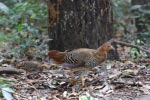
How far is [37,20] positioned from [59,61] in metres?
4.36

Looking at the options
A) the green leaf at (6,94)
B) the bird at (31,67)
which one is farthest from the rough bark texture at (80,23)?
the green leaf at (6,94)

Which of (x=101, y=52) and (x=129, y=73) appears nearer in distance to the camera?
(x=101, y=52)

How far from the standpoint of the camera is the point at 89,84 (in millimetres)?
5543

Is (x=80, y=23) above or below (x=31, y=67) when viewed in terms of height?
above

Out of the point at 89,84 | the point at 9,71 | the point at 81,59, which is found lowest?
the point at 89,84

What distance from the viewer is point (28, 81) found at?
222 inches

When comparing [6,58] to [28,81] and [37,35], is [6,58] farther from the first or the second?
[28,81]


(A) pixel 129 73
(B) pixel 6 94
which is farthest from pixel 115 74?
(B) pixel 6 94

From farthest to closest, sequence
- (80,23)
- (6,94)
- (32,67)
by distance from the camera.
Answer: (80,23), (32,67), (6,94)

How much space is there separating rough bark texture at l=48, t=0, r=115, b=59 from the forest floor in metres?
0.54

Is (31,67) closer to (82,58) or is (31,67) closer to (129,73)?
(82,58)

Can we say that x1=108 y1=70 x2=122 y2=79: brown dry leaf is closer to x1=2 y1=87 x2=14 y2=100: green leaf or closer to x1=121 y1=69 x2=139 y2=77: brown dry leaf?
x1=121 y1=69 x2=139 y2=77: brown dry leaf

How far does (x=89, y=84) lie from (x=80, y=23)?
5.46 feet

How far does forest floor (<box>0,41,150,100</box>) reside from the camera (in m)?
5.02
